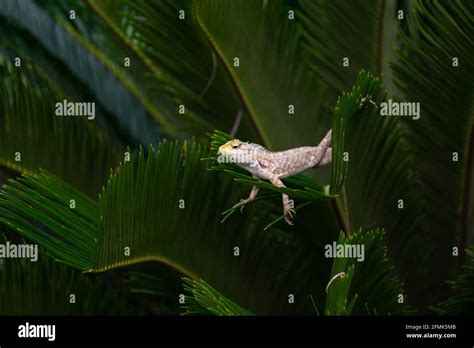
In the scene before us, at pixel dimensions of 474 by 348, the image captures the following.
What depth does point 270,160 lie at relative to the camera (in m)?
2.99

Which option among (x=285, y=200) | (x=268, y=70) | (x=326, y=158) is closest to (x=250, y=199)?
(x=285, y=200)

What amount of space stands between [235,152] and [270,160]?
208 mm

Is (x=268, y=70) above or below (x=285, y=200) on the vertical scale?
above

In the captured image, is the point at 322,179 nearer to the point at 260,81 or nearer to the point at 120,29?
the point at 260,81

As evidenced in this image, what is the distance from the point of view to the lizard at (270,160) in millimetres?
2818

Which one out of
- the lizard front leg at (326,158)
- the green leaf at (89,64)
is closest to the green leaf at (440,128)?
the lizard front leg at (326,158)

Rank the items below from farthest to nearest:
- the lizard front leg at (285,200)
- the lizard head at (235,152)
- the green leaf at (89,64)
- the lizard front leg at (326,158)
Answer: the green leaf at (89,64) < the lizard front leg at (326,158) < the lizard front leg at (285,200) < the lizard head at (235,152)

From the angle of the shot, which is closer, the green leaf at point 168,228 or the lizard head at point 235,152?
the green leaf at point 168,228

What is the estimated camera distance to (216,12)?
3.17 metres

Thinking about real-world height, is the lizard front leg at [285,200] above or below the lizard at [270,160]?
below

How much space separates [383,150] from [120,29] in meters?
1.27

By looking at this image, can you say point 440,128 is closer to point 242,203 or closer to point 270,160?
point 270,160

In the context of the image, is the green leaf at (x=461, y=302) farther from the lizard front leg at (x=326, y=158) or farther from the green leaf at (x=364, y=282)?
the lizard front leg at (x=326, y=158)

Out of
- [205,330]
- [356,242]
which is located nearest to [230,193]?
[205,330]
